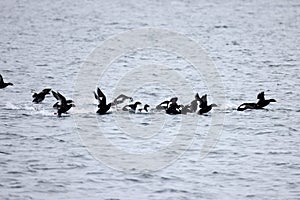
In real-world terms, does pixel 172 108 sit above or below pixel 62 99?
above

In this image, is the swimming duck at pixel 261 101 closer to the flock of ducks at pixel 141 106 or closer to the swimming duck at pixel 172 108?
the flock of ducks at pixel 141 106

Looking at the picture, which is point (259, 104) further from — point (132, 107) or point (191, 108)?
point (132, 107)

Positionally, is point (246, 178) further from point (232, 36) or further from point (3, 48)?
point (232, 36)

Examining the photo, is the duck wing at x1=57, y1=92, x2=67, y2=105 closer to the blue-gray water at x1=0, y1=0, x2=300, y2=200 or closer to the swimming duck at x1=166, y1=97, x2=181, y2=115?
the blue-gray water at x1=0, y1=0, x2=300, y2=200

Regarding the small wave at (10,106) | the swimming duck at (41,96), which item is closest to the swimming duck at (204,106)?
the swimming duck at (41,96)

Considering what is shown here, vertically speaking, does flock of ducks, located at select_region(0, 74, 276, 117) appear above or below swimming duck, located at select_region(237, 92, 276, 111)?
below

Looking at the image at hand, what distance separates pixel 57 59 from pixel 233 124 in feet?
73.7

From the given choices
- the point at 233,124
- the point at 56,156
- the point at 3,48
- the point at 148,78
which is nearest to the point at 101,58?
the point at 3,48

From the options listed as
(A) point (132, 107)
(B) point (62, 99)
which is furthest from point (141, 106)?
(B) point (62, 99)

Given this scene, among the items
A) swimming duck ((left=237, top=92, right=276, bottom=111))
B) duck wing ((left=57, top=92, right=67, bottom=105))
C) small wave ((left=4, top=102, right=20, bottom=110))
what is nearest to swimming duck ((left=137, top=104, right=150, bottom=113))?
duck wing ((left=57, top=92, right=67, bottom=105))

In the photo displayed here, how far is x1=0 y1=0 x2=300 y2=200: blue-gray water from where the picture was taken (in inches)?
794

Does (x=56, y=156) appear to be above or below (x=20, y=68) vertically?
below

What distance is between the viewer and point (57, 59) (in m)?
48.4

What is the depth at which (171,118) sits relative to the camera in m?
29.0
